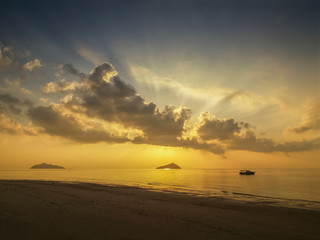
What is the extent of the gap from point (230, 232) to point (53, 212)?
14.3 m

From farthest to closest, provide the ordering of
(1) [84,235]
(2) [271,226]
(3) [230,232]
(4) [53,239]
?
1. (2) [271,226]
2. (3) [230,232]
3. (1) [84,235]
4. (4) [53,239]

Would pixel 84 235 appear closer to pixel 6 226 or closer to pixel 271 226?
pixel 6 226

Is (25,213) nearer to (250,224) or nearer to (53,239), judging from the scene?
(53,239)

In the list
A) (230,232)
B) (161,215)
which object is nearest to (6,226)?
(161,215)

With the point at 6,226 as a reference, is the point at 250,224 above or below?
above

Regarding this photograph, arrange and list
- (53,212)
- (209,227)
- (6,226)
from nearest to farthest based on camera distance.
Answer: (6,226) → (209,227) → (53,212)

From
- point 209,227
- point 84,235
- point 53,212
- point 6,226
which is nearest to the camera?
point 84,235

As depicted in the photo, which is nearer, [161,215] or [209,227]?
[209,227]

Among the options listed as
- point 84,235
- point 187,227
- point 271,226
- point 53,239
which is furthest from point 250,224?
point 53,239

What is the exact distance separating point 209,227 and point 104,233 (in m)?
7.35

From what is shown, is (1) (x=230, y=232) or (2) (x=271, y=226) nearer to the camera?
(1) (x=230, y=232)

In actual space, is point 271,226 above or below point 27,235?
above

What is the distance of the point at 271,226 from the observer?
683 inches

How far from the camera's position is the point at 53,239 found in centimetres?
1179
